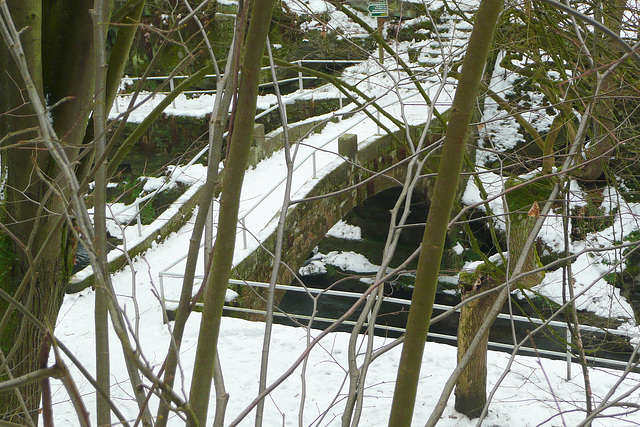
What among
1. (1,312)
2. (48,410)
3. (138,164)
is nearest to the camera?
(48,410)

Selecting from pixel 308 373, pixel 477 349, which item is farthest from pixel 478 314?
pixel 308 373

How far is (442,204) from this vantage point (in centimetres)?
108

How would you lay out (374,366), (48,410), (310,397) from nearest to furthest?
(48,410), (310,397), (374,366)

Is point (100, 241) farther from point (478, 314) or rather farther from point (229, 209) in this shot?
point (478, 314)

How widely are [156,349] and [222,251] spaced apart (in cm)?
571

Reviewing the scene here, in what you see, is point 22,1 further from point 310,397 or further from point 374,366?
point 374,366

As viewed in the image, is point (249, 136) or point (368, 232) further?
point (368, 232)

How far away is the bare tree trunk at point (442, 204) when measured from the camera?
1.03 m

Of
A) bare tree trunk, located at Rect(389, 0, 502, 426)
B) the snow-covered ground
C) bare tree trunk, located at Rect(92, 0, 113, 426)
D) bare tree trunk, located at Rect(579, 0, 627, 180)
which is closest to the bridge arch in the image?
the snow-covered ground

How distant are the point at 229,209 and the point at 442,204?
430 millimetres

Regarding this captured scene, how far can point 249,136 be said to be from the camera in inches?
43.7

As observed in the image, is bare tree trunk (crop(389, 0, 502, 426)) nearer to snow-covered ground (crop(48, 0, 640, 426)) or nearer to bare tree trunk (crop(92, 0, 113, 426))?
bare tree trunk (crop(92, 0, 113, 426))

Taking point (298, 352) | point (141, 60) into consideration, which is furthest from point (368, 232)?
point (298, 352)

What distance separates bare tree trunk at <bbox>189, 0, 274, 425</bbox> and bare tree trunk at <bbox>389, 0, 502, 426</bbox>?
1.29ft
